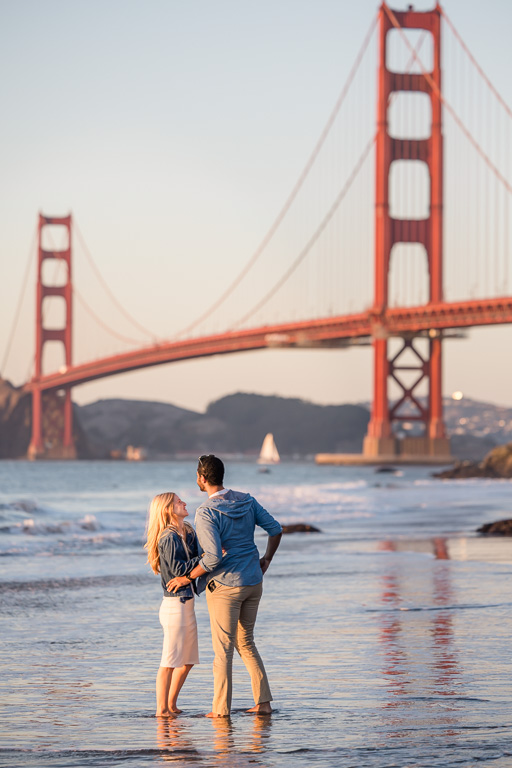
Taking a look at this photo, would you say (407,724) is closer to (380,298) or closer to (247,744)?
(247,744)

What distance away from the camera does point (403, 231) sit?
6688 cm

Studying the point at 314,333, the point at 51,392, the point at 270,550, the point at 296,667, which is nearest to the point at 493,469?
the point at 314,333

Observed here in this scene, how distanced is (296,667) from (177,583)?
4.43 ft

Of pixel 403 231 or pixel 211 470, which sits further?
Result: pixel 403 231

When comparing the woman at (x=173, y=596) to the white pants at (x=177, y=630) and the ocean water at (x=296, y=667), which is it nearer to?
the white pants at (x=177, y=630)

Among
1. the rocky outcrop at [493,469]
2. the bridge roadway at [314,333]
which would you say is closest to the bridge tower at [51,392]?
the bridge roadway at [314,333]

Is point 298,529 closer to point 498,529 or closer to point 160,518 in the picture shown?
point 498,529

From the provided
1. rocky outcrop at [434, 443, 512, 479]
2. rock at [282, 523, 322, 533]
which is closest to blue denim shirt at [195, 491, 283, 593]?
rock at [282, 523, 322, 533]

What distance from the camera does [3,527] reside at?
60.8 ft

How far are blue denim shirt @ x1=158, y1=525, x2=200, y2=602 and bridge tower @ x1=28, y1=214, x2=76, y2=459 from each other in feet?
250

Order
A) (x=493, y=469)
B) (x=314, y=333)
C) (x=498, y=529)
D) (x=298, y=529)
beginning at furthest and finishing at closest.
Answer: (x=314, y=333)
(x=493, y=469)
(x=298, y=529)
(x=498, y=529)

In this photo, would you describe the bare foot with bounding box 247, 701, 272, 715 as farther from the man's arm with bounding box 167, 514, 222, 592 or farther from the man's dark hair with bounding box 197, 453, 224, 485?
the man's dark hair with bounding box 197, 453, 224, 485

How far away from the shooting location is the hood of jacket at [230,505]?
195 inches

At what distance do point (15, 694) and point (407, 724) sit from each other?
169cm
